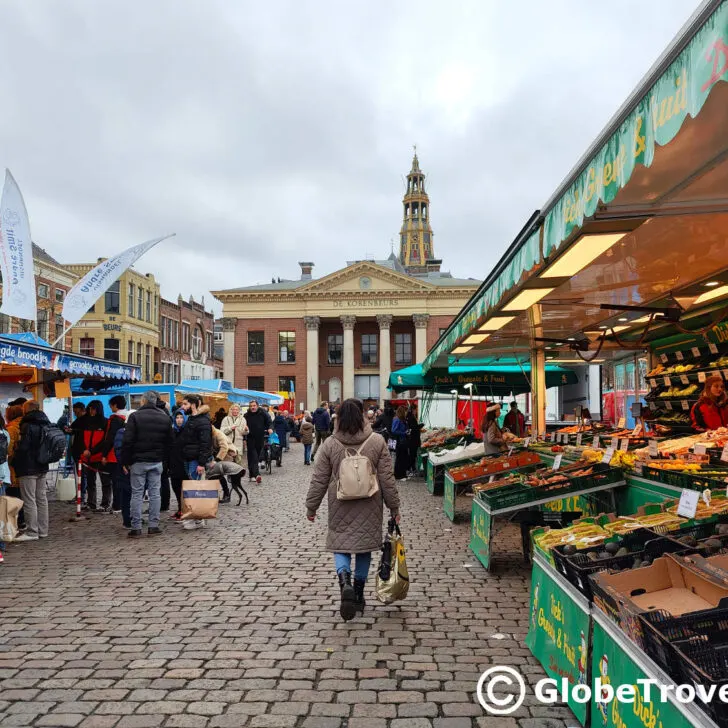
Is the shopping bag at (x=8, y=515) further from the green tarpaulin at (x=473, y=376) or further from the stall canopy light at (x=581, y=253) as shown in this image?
the green tarpaulin at (x=473, y=376)

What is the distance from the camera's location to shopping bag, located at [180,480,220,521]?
958 centimetres

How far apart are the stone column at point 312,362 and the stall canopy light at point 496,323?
158 ft

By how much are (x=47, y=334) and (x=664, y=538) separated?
43.0 m

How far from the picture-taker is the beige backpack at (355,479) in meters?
5.47

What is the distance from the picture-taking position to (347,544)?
5500mm

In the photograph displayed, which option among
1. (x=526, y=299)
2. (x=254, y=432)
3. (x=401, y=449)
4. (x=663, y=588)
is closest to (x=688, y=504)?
(x=663, y=588)

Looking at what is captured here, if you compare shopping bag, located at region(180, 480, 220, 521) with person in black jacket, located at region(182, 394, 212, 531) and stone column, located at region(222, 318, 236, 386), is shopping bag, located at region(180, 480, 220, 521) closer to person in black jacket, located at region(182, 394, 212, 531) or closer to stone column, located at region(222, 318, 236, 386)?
person in black jacket, located at region(182, 394, 212, 531)

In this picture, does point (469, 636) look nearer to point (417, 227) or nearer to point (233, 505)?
point (233, 505)

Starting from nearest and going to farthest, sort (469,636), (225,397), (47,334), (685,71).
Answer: (685,71)
(469,636)
(225,397)
(47,334)

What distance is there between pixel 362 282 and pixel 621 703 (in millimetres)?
57075

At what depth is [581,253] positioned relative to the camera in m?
5.35

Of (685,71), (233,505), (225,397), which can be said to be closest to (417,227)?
(225,397)

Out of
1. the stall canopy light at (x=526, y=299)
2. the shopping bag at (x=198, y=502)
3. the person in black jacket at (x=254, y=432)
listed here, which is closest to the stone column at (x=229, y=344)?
the person in black jacket at (x=254, y=432)

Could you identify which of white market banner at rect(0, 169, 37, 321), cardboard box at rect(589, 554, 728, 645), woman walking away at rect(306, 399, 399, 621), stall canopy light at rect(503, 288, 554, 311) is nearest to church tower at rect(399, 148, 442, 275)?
white market banner at rect(0, 169, 37, 321)
